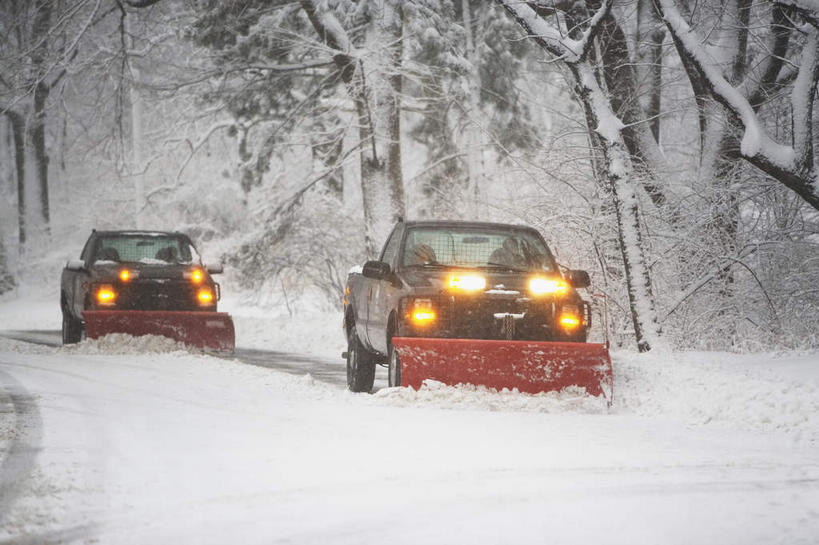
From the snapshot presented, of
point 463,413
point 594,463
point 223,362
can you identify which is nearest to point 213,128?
point 223,362

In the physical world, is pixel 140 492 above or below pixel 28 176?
below

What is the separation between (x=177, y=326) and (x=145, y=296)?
80 centimetres

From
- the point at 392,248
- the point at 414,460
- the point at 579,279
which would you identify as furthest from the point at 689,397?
the point at 414,460

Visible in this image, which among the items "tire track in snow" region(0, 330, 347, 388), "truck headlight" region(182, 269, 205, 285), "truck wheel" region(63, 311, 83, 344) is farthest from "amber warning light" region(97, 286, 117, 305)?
"tire track in snow" region(0, 330, 347, 388)

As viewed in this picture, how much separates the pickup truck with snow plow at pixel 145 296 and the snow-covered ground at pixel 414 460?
296 centimetres

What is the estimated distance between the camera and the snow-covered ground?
484 cm

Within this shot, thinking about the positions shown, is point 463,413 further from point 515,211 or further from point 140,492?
point 515,211

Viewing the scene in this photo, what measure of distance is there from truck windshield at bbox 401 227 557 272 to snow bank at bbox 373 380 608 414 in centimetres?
154

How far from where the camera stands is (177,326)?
45.3 feet

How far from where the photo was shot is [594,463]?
636 cm

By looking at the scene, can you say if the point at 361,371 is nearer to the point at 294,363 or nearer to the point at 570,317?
the point at 570,317

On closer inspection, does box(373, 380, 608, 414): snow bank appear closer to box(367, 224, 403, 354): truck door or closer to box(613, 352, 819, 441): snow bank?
box(613, 352, 819, 441): snow bank

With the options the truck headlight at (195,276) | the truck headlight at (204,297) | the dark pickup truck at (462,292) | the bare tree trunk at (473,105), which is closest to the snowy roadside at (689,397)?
the dark pickup truck at (462,292)

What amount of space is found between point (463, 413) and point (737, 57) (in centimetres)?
901
